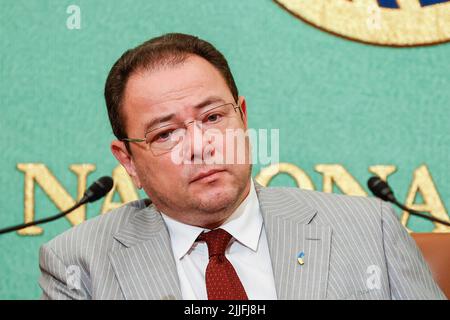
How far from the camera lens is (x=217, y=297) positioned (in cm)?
162

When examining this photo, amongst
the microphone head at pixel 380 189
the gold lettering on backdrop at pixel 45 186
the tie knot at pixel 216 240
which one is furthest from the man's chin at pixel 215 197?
the gold lettering on backdrop at pixel 45 186

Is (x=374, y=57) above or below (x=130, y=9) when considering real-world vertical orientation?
below

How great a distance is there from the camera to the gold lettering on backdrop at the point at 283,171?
245 cm

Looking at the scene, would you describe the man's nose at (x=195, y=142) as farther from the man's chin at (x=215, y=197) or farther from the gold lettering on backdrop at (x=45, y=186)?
the gold lettering on backdrop at (x=45, y=186)

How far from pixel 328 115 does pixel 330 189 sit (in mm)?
281

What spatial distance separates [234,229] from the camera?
174 cm

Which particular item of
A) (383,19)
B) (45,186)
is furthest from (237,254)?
(383,19)

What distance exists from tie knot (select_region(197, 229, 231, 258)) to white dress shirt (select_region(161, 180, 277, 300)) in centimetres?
1

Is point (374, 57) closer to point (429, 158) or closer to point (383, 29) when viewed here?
point (383, 29)

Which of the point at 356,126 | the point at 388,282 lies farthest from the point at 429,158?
the point at 388,282

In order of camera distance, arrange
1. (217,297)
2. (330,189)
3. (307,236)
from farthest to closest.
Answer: (330,189) < (307,236) < (217,297)

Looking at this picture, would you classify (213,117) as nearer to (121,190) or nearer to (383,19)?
(121,190)

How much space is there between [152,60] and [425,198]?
4.01ft

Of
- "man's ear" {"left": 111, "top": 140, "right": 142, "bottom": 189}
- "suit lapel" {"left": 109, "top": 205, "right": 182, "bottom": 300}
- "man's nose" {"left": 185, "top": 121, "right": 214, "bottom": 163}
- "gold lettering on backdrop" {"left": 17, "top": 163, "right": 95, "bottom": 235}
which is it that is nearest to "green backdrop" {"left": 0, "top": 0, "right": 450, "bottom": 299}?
"gold lettering on backdrop" {"left": 17, "top": 163, "right": 95, "bottom": 235}
